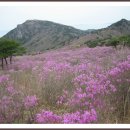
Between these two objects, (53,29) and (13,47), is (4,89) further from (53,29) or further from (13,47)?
(53,29)

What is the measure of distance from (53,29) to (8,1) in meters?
118

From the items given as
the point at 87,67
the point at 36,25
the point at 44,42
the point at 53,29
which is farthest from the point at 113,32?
the point at 87,67

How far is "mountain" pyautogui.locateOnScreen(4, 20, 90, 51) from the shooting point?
10559 cm

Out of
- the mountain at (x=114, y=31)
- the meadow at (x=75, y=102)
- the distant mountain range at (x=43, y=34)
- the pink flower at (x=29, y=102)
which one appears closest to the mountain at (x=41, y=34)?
the distant mountain range at (x=43, y=34)

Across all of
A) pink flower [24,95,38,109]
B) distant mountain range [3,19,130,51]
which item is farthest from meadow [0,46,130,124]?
distant mountain range [3,19,130,51]

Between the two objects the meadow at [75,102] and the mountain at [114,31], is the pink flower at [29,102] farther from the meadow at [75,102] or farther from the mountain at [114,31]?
the mountain at [114,31]

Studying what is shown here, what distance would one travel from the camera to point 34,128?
11.0 ft

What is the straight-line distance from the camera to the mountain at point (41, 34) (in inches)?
4157

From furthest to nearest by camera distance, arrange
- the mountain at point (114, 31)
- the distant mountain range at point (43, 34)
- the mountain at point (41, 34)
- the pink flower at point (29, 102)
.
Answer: the mountain at point (41, 34) → the distant mountain range at point (43, 34) → the mountain at point (114, 31) → the pink flower at point (29, 102)

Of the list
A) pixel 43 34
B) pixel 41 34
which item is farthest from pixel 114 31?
pixel 41 34

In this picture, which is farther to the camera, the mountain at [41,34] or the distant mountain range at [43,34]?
the mountain at [41,34]

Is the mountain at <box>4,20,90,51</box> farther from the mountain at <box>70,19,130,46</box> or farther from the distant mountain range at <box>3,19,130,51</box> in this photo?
the mountain at <box>70,19,130,46</box>

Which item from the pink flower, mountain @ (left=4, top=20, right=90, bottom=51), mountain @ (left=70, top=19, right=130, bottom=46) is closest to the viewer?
the pink flower

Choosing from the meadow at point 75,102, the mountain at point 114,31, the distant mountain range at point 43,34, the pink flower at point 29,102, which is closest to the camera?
the meadow at point 75,102
